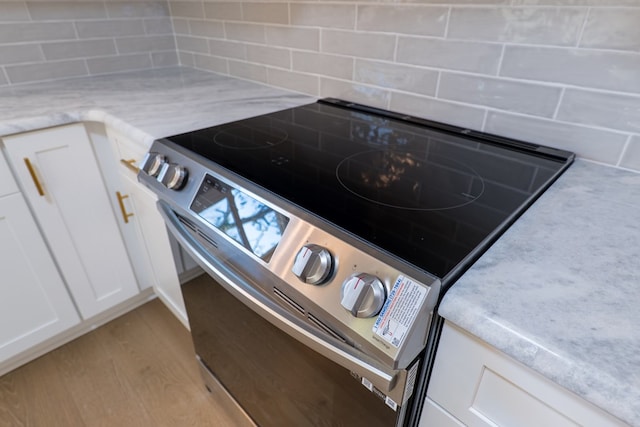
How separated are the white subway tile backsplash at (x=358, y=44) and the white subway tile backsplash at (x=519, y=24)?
0.19 meters

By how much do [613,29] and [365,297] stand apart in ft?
2.38

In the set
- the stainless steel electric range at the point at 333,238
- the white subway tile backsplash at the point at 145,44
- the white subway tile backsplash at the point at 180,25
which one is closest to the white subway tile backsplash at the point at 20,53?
the white subway tile backsplash at the point at 145,44

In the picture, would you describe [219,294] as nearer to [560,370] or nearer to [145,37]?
[560,370]

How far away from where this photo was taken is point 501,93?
89 cm

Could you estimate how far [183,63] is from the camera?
6.07 feet

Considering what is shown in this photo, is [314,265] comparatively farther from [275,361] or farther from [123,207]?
[123,207]

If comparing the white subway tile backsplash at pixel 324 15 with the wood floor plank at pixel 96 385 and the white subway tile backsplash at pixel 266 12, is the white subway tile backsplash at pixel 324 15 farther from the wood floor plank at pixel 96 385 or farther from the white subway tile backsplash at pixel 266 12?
the wood floor plank at pixel 96 385

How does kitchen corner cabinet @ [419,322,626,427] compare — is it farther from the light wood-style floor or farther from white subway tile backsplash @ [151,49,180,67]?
white subway tile backsplash @ [151,49,180,67]

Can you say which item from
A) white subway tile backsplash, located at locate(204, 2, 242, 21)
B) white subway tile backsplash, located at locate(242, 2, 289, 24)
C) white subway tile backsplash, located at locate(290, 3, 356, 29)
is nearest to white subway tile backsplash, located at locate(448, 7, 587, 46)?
white subway tile backsplash, located at locate(290, 3, 356, 29)

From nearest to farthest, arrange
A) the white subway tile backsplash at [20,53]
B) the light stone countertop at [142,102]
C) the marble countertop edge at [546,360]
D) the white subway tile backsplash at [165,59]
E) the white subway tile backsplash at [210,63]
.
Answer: the marble countertop edge at [546,360] → the light stone countertop at [142,102] → the white subway tile backsplash at [20,53] → the white subway tile backsplash at [210,63] → the white subway tile backsplash at [165,59]

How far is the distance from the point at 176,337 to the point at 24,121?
35.8 inches

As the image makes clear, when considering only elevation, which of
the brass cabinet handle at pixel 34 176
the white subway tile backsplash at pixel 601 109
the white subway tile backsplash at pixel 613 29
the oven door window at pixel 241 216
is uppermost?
the white subway tile backsplash at pixel 613 29

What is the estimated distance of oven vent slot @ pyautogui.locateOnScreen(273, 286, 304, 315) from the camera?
0.57m

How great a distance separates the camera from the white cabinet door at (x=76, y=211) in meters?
1.10
